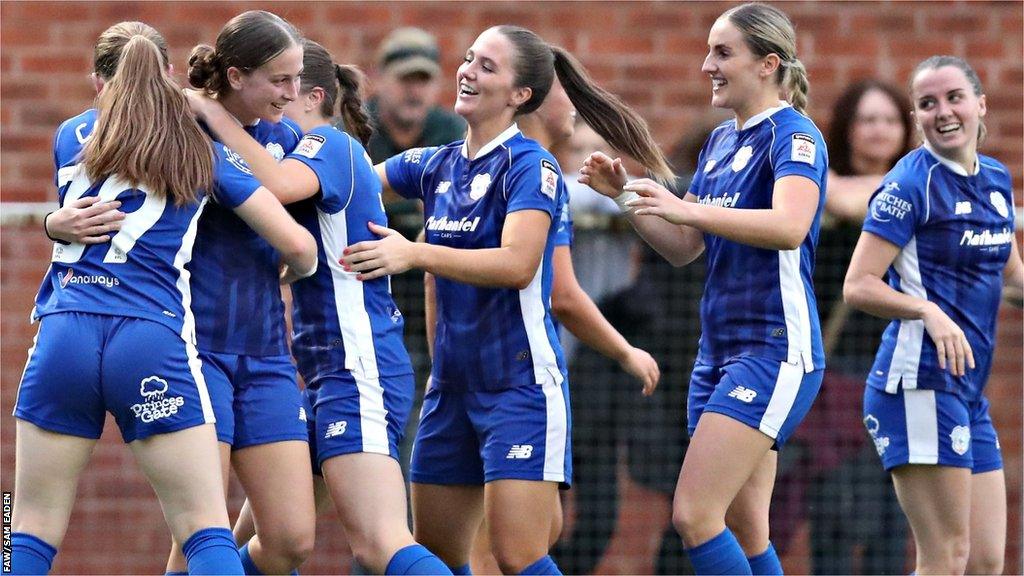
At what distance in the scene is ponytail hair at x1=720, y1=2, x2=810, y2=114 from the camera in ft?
14.8

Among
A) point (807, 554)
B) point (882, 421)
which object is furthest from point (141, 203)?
point (807, 554)

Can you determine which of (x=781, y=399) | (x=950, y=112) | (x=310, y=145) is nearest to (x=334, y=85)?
(x=310, y=145)

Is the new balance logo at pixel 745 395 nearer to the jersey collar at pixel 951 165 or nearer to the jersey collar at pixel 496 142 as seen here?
the jersey collar at pixel 496 142

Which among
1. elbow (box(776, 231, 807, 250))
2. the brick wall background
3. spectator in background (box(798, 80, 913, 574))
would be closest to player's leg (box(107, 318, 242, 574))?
elbow (box(776, 231, 807, 250))

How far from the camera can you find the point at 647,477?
6621 mm

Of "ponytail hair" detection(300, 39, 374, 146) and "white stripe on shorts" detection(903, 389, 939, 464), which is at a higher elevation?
"ponytail hair" detection(300, 39, 374, 146)

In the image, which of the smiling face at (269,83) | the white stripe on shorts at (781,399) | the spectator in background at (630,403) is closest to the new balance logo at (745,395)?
the white stripe on shorts at (781,399)

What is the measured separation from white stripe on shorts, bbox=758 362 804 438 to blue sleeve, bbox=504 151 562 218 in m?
0.78

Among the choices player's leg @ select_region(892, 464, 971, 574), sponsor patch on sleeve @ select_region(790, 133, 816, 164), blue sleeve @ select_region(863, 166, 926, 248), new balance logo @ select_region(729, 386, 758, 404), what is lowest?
player's leg @ select_region(892, 464, 971, 574)

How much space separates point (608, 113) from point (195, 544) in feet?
6.09

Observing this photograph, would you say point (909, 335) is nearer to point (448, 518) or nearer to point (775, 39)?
point (775, 39)

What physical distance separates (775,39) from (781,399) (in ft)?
3.36

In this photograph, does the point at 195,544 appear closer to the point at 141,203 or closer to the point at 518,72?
the point at 141,203

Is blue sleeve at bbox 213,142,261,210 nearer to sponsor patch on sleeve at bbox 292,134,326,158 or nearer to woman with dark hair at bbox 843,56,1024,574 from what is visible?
sponsor patch on sleeve at bbox 292,134,326,158
